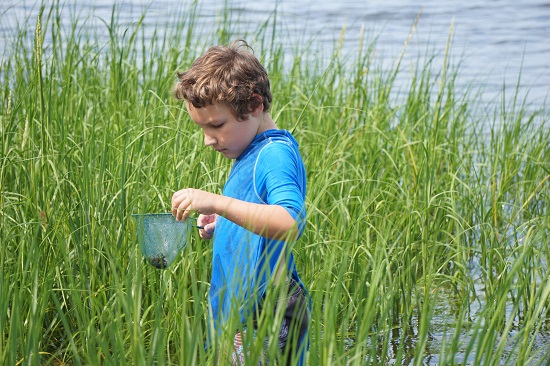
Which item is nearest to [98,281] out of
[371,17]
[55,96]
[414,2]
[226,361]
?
[226,361]

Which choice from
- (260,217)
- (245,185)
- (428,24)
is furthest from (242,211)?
(428,24)

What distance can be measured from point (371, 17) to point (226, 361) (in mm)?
9159

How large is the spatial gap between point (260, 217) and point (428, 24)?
8.74 meters

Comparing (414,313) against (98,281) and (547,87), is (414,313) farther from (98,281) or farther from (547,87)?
(547,87)

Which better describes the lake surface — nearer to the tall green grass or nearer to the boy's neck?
the tall green grass

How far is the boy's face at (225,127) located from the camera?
240 centimetres

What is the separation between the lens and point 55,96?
4484 mm

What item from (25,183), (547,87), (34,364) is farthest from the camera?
(547,87)

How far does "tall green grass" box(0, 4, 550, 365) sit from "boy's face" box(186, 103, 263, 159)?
0.79ft

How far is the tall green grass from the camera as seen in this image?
90.2 inches

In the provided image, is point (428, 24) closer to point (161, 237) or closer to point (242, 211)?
point (161, 237)

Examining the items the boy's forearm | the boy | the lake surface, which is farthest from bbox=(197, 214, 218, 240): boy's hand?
the lake surface

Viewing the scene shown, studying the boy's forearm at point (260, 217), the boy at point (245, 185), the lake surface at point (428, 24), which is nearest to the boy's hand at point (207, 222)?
the boy at point (245, 185)

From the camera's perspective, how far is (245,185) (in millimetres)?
2441
